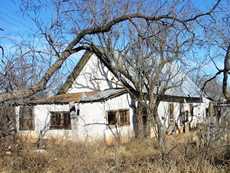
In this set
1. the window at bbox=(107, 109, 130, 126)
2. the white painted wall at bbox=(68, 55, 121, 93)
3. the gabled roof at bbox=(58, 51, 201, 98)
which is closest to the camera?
the window at bbox=(107, 109, 130, 126)

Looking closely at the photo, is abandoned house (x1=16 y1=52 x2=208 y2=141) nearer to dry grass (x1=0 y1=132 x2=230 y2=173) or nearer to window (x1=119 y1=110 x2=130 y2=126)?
window (x1=119 y1=110 x2=130 y2=126)

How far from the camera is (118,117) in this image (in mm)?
25016

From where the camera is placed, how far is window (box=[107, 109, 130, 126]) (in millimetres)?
24594

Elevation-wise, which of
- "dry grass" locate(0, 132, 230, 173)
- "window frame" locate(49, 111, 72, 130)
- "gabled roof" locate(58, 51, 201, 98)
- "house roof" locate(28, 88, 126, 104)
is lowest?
"dry grass" locate(0, 132, 230, 173)

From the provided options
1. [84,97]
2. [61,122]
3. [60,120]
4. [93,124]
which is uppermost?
[84,97]

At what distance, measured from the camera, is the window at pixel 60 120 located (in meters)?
24.9

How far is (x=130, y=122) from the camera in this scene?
2603cm

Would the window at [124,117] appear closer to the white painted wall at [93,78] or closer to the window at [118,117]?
the window at [118,117]

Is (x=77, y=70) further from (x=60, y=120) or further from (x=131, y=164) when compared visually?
(x=131, y=164)

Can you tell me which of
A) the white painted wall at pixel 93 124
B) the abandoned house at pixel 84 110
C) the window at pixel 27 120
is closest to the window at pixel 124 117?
the abandoned house at pixel 84 110

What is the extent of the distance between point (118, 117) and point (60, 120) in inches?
148

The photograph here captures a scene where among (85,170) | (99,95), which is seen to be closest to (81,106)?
(99,95)

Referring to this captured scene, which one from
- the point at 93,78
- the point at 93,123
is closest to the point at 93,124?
the point at 93,123

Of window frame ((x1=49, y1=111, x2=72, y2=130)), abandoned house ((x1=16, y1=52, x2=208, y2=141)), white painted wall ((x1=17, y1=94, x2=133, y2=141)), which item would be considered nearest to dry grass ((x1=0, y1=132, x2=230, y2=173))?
abandoned house ((x1=16, y1=52, x2=208, y2=141))
